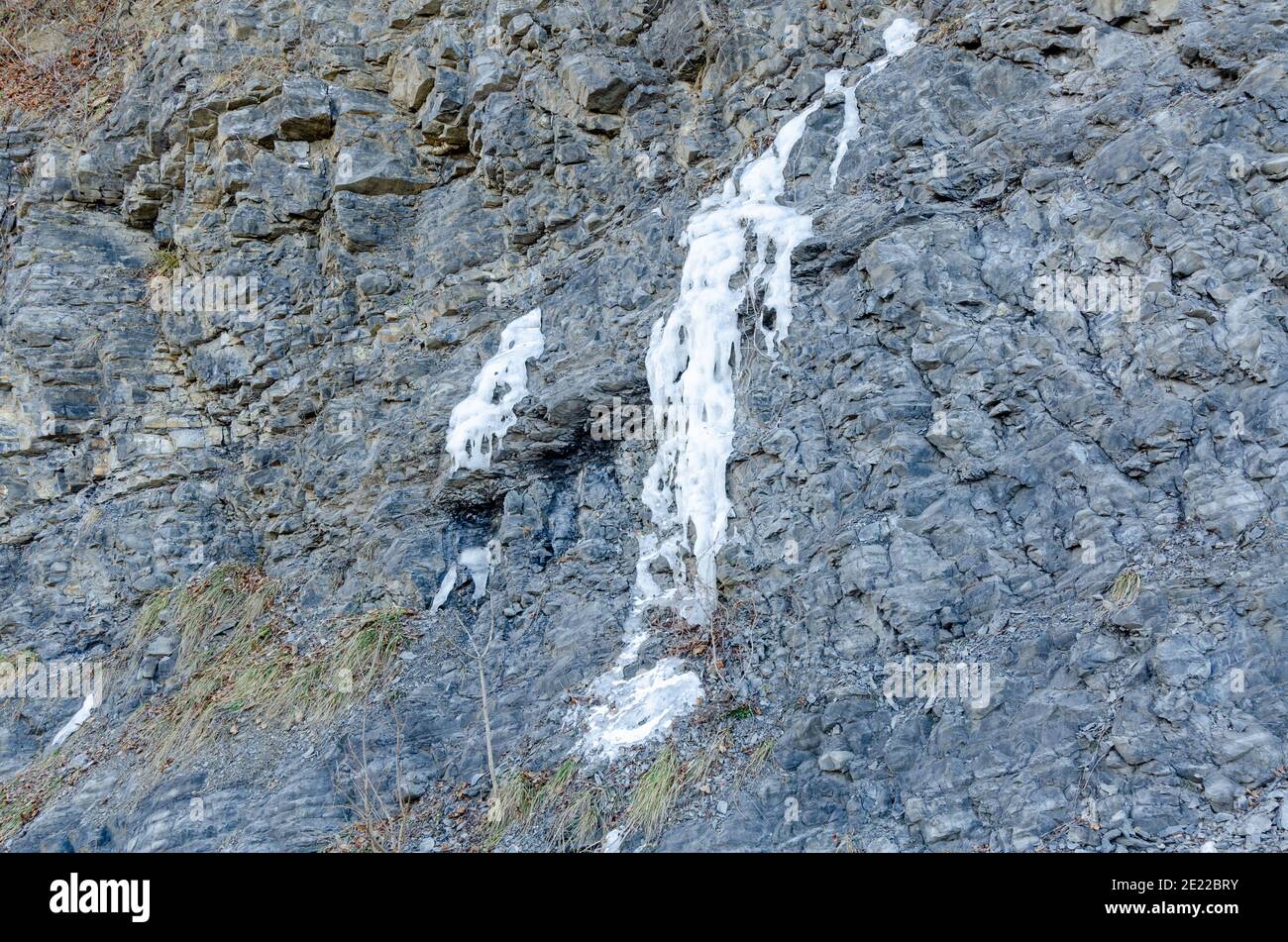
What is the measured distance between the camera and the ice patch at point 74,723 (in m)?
9.64

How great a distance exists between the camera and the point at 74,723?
977 centimetres

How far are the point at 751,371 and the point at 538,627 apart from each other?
107 inches

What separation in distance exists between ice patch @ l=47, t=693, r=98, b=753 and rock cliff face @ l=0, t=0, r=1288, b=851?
7cm

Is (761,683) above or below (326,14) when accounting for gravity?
below

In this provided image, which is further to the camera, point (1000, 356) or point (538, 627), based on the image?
point (538, 627)

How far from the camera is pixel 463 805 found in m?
7.21

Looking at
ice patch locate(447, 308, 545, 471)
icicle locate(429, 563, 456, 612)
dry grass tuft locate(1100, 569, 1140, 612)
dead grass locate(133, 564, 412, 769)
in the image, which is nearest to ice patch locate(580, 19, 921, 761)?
ice patch locate(447, 308, 545, 471)

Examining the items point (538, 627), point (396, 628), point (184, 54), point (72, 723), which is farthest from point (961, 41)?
point (72, 723)

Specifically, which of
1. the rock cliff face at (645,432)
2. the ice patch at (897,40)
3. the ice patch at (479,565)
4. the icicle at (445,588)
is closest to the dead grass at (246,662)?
the rock cliff face at (645,432)

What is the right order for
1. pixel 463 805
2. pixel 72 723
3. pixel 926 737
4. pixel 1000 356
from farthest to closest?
pixel 72 723, pixel 463 805, pixel 1000 356, pixel 926 737

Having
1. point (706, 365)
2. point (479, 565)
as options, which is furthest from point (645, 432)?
point (479, 565)

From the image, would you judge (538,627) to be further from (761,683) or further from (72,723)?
(72,723)

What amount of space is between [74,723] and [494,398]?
17.6 ft

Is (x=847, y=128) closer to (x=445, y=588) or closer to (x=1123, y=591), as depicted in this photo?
(x=1123, y=591)
